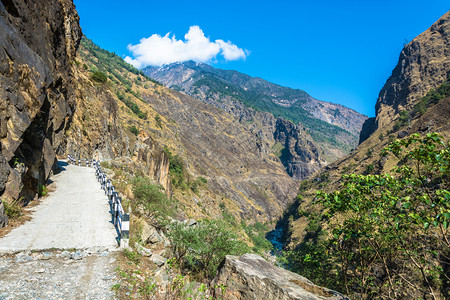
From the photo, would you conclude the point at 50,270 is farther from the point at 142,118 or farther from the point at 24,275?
the point at 142,118

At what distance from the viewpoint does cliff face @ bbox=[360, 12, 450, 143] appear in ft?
374

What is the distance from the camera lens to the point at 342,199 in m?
5.20

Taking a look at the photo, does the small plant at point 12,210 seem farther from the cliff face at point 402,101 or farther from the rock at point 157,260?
the cliff face at point 402,101

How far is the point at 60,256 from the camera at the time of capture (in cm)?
579

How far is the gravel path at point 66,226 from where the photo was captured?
6.19m

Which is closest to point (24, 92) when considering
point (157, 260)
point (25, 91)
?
point (25, 91)

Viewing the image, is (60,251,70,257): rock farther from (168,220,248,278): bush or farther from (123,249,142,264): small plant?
(168,220,248,278): bush

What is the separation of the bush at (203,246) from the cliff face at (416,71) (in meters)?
129

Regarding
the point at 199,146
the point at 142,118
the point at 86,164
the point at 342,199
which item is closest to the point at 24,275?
the point at 342,199

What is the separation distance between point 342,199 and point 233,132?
164 m

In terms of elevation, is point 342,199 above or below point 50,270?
above

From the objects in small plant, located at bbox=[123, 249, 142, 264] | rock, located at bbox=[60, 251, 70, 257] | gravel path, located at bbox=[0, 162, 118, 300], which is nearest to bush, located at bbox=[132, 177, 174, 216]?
gravel path, located at bbox=[0, 162, 118, 300]

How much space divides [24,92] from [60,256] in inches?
257

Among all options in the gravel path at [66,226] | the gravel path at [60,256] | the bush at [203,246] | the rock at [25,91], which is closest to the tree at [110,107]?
the rock at [25,91]
